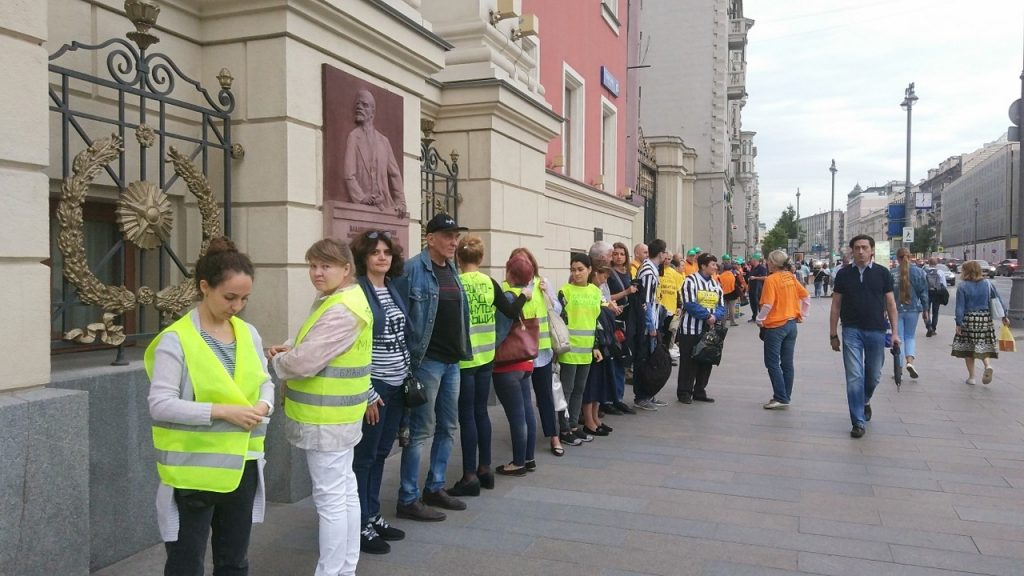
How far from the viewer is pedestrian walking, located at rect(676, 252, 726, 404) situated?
8.63 metres

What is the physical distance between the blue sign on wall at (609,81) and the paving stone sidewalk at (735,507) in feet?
30.6

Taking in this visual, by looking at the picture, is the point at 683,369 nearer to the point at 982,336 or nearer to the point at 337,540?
the point at 982,336

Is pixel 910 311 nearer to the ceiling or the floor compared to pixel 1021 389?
nearer to the ceiling

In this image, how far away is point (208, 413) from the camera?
2.65 m

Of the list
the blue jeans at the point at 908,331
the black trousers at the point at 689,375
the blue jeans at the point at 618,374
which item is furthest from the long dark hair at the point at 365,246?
the blue jeans at the point at 908,331

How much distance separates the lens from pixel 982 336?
393 inches

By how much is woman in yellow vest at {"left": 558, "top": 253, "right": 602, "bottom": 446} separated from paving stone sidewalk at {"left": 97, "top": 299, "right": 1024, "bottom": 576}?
0.29 meters

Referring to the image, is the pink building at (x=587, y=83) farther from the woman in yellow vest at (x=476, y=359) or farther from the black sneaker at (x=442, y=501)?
the black sneaker at (x=442, y=501)

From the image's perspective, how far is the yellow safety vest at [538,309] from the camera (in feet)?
18.1

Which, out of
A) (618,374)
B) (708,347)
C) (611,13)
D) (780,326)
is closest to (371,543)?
(618,374)

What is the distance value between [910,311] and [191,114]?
10.0m

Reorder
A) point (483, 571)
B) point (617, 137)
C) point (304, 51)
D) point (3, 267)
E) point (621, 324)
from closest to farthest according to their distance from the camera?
point (3, 267)
point (483, 571)
point (304, 51)
point (621, 324)
point (617, 137)

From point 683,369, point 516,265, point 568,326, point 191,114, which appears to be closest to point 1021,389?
point 683,369

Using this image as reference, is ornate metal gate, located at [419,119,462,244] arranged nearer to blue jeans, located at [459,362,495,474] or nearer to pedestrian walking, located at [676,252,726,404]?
blue jeans, located at [459,362,495,474]
